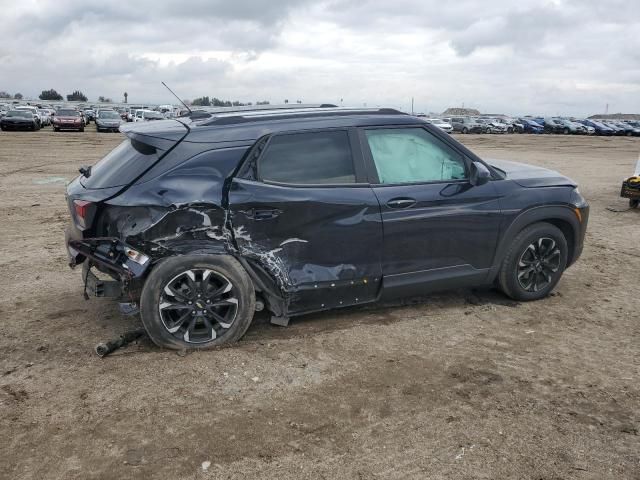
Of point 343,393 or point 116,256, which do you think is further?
point 116,256

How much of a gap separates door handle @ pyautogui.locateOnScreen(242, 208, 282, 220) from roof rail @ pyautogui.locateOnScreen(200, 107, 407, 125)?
749 mm

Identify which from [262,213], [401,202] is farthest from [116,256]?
[401,202]

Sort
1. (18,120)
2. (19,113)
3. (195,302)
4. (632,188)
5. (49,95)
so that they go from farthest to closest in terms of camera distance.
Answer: (49,95)
(19,113)
(18,120)
(632,188)
(195,302)

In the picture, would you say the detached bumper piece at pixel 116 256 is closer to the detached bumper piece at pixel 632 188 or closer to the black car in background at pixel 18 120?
the detached bumper piece at pixel 632 188

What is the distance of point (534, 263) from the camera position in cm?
535

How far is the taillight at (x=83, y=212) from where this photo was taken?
4211 millimetres

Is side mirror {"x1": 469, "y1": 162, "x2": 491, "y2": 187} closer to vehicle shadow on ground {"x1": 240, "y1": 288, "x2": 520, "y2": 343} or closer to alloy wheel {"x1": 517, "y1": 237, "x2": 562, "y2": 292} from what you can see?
alloy wheel {"x1": 517, "y1": 237, "x2": 562, "y2": 292}

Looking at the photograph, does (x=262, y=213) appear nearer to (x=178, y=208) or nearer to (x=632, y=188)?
(x=178, y=208)

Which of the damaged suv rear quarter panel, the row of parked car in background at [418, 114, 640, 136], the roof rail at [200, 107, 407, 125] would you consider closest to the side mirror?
the roof rail at [200, 107, 407, 125]

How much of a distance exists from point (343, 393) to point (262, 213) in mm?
1430

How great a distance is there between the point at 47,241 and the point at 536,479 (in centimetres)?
675

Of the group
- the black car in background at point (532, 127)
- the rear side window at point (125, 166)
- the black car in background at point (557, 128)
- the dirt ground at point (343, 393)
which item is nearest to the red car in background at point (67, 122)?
the dirt ground at point (343, 393)

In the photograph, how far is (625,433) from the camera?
3293 millimetres

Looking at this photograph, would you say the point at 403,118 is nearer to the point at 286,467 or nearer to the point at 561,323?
the point at 561,323
